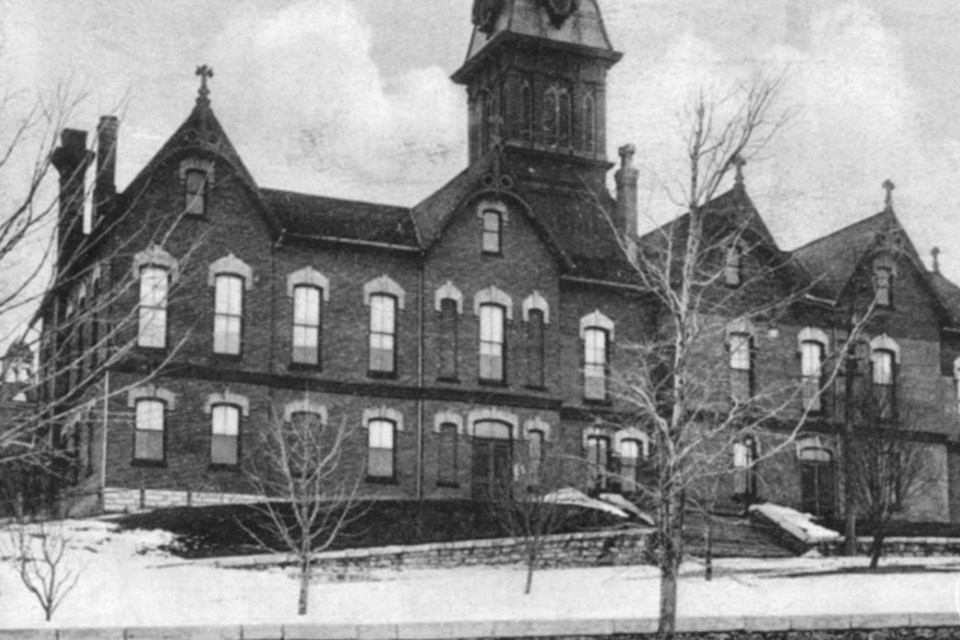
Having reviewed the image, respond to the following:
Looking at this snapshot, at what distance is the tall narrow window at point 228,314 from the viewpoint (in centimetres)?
3080

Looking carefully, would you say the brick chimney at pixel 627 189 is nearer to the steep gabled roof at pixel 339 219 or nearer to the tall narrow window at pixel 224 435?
the steep gabled roof at pixel 339 219

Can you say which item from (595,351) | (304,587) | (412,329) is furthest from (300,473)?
(595,351)

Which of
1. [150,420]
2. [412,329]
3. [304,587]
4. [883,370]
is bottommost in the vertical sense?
[304,587]

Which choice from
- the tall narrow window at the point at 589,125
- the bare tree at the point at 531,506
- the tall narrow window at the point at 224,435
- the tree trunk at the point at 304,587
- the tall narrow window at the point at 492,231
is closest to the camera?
the tree trunk at the point at 304,587

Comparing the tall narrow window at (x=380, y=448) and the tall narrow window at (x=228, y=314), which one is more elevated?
the tall narrow window at (x=228, y=314)

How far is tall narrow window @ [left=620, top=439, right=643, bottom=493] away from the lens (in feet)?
113

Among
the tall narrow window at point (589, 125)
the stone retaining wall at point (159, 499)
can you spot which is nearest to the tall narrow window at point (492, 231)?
the tall narrow window at point (589, 125)

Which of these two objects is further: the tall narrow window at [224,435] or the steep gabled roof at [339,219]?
the steep gabled roof at [339,219]

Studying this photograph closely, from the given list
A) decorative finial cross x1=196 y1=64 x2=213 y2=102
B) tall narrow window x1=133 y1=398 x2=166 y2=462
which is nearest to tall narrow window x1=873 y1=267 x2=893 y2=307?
decorative finial cross x1=196 y1=64 x2=213 y2=102

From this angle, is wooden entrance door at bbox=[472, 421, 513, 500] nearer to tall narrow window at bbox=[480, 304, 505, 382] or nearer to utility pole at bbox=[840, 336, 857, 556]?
tall narrow window at bbox=[480, 304, 505, 382]

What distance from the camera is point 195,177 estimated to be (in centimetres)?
3077

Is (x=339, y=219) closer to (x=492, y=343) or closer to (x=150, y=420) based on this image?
(x=492, y=343)

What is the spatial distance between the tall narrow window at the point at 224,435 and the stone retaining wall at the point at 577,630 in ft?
49.6

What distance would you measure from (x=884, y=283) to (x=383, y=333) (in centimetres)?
1321
